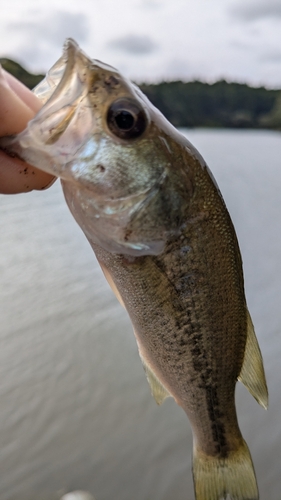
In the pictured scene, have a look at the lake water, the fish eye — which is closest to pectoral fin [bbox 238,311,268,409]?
the fish eye

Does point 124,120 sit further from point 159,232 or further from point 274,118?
point 274,118

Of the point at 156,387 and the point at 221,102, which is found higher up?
the point at 156,387

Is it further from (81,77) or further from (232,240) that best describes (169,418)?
(81,77)

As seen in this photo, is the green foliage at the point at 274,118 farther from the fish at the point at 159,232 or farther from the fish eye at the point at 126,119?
the fish eye at the point at 126,119

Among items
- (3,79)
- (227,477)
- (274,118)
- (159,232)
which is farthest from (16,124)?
(274,118)

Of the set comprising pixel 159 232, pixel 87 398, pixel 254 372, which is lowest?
pixel 87 398

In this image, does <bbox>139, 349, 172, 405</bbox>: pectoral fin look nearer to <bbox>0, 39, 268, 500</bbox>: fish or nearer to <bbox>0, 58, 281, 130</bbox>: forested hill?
<bbox>0, 39, 268, 500</bbox>: fish

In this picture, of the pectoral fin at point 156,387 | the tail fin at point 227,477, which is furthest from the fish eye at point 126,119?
the tail fin at point 227,477
